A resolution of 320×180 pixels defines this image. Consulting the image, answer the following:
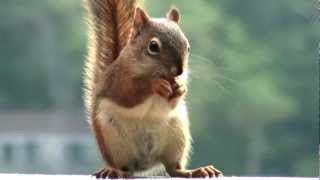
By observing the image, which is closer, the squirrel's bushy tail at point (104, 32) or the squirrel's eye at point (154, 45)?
the squirrel's eye at point (154, 45)

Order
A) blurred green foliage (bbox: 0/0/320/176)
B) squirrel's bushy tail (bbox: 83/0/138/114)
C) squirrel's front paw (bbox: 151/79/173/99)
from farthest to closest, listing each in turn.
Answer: blurred green foliage (bbox: 0/0/320/176)
squirrel's bushy tail (bbox: 83/0/138/114)
squirrel's front paw (bbox: 151/79/173/99)

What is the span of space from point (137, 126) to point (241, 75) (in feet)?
13.6

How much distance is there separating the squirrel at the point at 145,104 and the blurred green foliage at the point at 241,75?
3828 mm

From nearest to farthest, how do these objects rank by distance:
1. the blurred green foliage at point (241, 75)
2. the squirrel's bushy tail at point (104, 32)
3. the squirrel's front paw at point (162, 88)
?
the squirrel's front paw at point (162, 88), the squirrel's bushy tail at point (104, 32), the blurred green foliage at point (241, 75)

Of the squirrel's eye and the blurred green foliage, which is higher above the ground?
the blurred green foliage

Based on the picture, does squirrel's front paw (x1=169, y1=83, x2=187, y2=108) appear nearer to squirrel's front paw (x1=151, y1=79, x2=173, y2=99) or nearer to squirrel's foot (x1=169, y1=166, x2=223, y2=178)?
squirrel's front paw (x1=151, y1=79, x2=173, y2=99)

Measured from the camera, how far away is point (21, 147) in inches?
299

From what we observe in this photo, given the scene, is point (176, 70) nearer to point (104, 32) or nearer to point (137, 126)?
point (137, 126)

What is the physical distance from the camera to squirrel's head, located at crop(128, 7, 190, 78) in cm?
147

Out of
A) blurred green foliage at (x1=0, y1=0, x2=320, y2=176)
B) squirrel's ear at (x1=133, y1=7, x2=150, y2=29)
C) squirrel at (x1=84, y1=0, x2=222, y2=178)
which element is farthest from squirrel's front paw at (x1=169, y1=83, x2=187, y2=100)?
blurred green foliage at (x1=0, y1=0, x2=320, y2=176)

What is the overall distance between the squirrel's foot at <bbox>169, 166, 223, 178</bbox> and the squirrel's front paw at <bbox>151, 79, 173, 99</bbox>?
146 mm

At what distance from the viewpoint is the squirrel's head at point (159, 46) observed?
1.47 metres

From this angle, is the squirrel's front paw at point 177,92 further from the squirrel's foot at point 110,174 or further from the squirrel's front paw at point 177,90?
the squirrel's foot at point 110,174

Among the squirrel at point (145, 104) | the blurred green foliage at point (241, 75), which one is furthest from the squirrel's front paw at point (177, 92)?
the blurred green foliage at point (241, 75)
